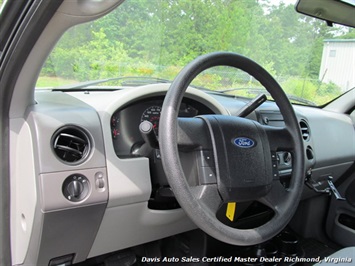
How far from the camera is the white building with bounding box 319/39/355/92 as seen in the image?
2625 millimetres

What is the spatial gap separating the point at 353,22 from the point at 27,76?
1.88m

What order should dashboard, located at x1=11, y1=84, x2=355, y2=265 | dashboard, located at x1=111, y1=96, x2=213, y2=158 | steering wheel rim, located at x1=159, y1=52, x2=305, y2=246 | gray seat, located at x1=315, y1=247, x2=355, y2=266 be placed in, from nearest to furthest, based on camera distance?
1. steering wheel rim, located at x1=159, y1=52, x2=305, y2=246
2. dashboard, located at x1=11, y1=84, x2=355, y2=265
3. gray seat, located at x1=315, y1=247, x2=355, y2=266
4. dashboard, located at x1=111, y1=96, x2=213, y2=158

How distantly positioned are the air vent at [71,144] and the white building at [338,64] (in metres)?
2.07

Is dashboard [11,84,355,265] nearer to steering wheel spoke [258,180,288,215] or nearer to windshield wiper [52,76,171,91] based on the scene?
windshield wiper [52,76,171,91]

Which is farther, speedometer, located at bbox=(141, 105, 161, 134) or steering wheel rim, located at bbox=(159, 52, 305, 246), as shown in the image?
speedometer, located at bbox=(141, 105, 161, 134)

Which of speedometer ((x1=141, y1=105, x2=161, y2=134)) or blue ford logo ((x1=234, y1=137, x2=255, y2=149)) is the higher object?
speedometer ((x1=141, y1=105, x2=161, y2=134))

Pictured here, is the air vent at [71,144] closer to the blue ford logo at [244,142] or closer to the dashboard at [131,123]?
the dashboard at [131,123]

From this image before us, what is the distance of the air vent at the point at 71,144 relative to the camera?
1216 mm

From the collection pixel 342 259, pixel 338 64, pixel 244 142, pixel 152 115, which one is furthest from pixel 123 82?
pixel 338 64

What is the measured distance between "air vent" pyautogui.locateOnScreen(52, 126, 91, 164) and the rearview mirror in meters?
1.35

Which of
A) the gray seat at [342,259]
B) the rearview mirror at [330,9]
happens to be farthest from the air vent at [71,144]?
the rearview mirror at [330,9]

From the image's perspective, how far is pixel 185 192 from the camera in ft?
3.29

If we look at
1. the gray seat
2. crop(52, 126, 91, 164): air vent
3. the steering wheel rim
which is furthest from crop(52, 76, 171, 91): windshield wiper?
the gray seat

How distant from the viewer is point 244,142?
4.09 feet
